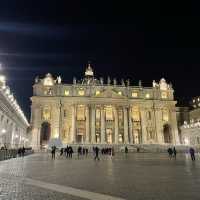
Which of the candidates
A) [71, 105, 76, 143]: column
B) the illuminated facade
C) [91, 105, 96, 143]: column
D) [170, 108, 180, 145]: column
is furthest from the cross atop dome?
[170, 108, 180, 145]: column

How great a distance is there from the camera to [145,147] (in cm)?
6406

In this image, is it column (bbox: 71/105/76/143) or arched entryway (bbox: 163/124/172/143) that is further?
arched entryway (bbox: 163/124/172/143)

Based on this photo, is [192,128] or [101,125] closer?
[192,128]

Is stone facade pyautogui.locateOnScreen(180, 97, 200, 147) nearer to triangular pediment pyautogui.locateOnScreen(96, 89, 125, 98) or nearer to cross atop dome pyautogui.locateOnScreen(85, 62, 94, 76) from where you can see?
triangular pediment pyautogui.locateOnScreen(96, 89, 125, 98)

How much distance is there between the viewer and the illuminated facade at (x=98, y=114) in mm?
81562

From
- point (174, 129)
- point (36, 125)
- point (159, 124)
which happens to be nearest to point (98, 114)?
point (36, 125)

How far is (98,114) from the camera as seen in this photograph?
84688 millimetres

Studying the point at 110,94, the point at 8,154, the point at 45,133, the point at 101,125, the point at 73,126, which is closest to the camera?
the point at 8,154

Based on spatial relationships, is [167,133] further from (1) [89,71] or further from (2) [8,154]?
(2) [8,154]

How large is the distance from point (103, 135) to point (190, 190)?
7324cm

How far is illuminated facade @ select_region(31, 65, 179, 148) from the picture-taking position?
81.6 meters

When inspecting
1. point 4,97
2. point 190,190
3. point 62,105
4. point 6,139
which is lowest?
point 190,190

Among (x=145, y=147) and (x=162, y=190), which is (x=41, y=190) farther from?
(x=145, y=147)

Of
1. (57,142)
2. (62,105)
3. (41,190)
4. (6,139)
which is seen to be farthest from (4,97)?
(62,105)
